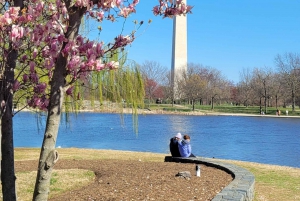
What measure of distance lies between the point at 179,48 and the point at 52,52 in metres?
58.0

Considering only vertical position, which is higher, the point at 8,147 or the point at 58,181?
the point at 8,147

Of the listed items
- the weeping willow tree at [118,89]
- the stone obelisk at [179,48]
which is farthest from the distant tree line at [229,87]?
A: the weeping willow tree at [118,89]

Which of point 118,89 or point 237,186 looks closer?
point 237,186

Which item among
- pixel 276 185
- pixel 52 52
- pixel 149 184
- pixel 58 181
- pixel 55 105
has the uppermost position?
pixel 52 52

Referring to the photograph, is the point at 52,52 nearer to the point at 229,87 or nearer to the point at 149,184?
the point at 149,184

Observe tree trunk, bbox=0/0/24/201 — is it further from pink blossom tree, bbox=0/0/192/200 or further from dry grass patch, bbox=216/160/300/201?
dry grass patch, bbox=216/160/300/201

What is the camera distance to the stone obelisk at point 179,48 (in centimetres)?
5767

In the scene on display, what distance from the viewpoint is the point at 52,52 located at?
9.02 ft

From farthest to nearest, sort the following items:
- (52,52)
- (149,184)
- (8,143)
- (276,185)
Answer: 1. (276,185)
2. (149,184)
3. (8,143)
4. (52,52)

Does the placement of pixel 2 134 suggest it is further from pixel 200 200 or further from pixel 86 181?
pixel 86 181

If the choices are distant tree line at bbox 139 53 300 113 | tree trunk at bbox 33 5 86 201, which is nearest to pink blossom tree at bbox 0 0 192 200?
tree trunk at bbox 33 5 86 201

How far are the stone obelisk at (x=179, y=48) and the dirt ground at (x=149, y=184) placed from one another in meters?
47.8

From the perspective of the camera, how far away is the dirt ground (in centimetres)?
531

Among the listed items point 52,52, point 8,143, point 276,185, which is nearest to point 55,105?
point 52,52
